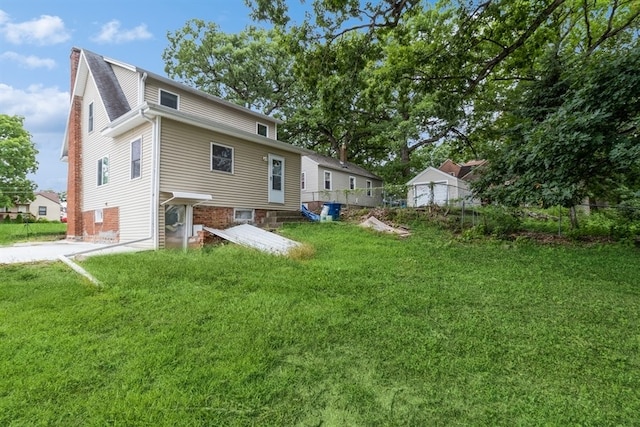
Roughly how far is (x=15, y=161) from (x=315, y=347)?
3546 centimetres

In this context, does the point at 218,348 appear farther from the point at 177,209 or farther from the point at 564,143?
the point at 177,209

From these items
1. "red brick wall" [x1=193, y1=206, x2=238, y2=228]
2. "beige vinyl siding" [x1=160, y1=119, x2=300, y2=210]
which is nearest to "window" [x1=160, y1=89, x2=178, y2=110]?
"beige vinyl siding" [x1=160, y1=119, x2=300, y2=210]

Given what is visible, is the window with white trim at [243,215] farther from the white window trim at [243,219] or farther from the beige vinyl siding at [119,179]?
the beige vinyl siding at [119,179]

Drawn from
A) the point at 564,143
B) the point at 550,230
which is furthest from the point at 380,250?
the point at 550,230

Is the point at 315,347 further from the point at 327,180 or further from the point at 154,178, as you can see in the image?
the point at 327,180

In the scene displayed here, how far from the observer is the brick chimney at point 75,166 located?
40.8ft

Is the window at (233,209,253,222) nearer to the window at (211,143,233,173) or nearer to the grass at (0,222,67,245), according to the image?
the window at (211,143,233,173)

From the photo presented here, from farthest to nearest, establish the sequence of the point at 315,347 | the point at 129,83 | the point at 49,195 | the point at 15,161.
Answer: the point at 49,195
the point at 15,161
the point at 129,83
the point at 315,347

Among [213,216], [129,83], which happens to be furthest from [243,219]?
[129,83]

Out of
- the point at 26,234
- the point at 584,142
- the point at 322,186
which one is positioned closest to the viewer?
the point at 584,142

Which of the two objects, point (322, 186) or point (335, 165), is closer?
point (322, 186)

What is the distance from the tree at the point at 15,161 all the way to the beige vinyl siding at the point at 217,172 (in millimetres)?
26372

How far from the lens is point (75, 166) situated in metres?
12.6

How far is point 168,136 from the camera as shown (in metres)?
9.07
